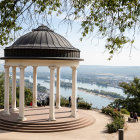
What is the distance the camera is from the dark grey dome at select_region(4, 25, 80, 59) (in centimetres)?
2019

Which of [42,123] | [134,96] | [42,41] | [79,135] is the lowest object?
[134,96]

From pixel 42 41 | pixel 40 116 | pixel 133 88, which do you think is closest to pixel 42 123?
pixel 40 116

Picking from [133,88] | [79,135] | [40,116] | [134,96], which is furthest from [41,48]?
[134,96]

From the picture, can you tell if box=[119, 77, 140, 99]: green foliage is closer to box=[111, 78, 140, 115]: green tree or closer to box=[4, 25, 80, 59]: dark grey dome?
box=[111, 78, 140, 115]: green tree

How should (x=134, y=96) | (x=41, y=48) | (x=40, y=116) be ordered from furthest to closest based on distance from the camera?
(x=134, y=96)
(x=40, y=116)
(x=41, y=48)

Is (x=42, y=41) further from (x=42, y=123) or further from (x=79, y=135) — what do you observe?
(x=79, y=135)

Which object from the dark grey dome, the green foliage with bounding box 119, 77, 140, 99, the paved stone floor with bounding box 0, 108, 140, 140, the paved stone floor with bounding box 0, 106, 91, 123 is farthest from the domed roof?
the green foliage with bounding box 119, 77, 140, 99

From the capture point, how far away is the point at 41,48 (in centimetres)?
2020

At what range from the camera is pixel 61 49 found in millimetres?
20922

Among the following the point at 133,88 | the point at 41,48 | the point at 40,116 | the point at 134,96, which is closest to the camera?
the point at 41,48

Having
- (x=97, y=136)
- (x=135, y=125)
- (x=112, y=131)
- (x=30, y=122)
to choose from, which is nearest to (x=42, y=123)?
(x=30, y=122)

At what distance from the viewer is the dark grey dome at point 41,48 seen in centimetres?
2019

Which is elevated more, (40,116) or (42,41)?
(42,41)

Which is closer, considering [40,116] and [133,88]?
[40,116]
